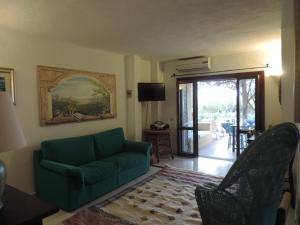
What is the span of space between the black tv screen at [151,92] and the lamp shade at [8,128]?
3628mm

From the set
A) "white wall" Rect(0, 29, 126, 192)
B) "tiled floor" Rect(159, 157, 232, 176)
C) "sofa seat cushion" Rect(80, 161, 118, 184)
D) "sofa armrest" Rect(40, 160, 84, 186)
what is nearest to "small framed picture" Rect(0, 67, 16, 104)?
"white wall" Rect(0, 29, 126, 192)

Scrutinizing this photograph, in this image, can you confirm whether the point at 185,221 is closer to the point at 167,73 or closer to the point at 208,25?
the point at 208,25

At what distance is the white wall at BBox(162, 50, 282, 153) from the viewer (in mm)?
4312

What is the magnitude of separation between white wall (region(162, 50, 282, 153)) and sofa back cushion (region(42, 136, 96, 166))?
2.56 m

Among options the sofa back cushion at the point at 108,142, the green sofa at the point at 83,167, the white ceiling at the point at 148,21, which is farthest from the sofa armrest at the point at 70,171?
the white ceiling at the point at 148,21

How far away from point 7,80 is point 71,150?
1315mm

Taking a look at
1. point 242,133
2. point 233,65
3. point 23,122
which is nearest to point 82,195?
point 23,122

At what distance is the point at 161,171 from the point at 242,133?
6.56 feet

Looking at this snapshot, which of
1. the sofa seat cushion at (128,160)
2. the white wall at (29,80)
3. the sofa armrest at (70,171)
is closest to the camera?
the sofa armrest at (70,171)

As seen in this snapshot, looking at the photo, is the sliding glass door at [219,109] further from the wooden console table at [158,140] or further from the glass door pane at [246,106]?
the wooden console table at [158,140]

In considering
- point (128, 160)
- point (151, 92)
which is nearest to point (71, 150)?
point (128, 160)

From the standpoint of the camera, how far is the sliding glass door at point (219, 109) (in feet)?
15.0

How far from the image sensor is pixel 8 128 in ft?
4.44

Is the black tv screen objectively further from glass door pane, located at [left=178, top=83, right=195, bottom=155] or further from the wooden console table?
the wooden console table
